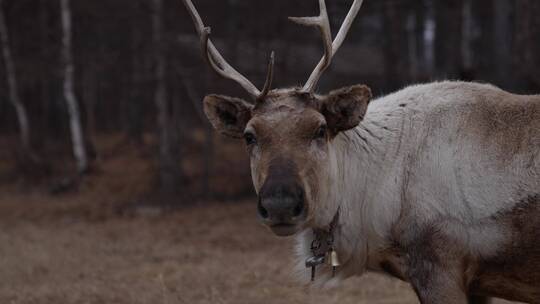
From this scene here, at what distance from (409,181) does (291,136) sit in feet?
2.44

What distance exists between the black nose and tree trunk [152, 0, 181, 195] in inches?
432

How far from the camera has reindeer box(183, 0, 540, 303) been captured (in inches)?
167

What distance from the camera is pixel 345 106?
4.48 metres

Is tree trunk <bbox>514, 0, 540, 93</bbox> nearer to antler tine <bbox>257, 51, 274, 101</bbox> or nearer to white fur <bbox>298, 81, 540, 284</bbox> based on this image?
white fur <bbox>298, 81, 540, 284</bbox>

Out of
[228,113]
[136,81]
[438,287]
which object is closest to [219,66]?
[228,113]

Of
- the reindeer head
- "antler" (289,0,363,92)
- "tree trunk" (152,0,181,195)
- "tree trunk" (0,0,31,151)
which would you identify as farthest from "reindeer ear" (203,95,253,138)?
"tree trunk" (0,0,31,151)

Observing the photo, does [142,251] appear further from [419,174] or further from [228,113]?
[419,174]

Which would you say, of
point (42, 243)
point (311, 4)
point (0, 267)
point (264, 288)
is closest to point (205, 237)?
point (42, 243)

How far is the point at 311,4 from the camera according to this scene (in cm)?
1478

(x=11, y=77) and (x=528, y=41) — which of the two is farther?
(x=11, y=77)

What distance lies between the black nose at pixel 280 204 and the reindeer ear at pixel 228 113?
780 mm

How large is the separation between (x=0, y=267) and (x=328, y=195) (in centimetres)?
616

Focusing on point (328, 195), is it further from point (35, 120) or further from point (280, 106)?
point (35, 120)

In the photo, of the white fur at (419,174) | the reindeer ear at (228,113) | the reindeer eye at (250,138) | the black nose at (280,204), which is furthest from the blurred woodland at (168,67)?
the black nose at (280,204)
